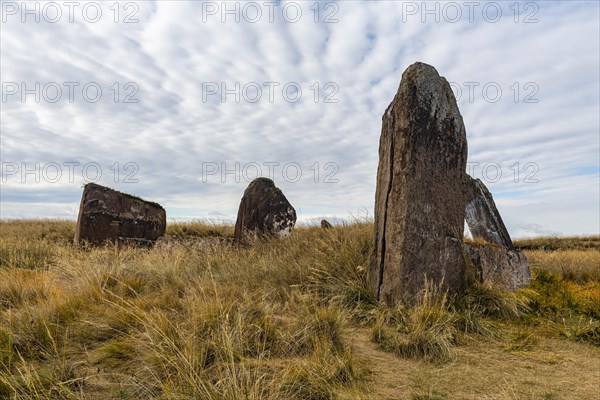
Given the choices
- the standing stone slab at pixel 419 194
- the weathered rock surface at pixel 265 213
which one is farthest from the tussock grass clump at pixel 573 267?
the weathered rock surface at pixel 265 213

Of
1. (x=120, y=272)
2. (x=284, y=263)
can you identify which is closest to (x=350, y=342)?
(x=284, y=263)

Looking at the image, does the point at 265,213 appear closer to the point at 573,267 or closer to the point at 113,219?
the point at 113,219

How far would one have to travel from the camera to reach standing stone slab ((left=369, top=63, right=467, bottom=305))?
5199 millimetres

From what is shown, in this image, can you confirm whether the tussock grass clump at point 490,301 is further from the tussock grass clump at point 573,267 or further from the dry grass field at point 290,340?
the tussock grass clump at point 573,267

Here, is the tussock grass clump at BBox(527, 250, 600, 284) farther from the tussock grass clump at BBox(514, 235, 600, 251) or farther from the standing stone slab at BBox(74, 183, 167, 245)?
the standing stone slab at BBox(74, 183, 167, 245)

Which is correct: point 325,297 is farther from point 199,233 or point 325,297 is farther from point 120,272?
point 199,233

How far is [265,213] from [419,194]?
614cm

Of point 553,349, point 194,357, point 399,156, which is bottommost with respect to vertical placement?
point 553,349

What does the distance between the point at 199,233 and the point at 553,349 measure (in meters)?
14.3

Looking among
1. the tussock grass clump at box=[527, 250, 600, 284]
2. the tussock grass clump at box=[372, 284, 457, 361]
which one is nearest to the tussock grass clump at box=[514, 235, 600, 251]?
the tussock grass clump at box=[527, 250, 600, 284]

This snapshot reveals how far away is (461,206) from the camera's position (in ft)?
18.5

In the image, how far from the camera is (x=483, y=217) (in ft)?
32.1

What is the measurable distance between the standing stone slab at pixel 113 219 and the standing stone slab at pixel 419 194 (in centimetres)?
804

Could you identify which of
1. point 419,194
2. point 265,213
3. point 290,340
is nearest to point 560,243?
point 265,213
